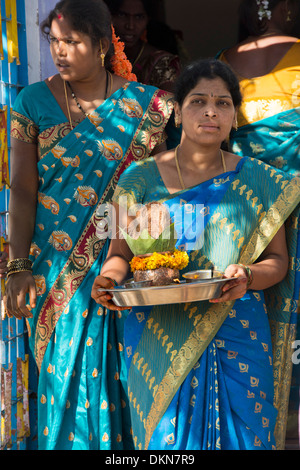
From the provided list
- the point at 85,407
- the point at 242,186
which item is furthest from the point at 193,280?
the point at 85,407

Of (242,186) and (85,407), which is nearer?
(242,186)

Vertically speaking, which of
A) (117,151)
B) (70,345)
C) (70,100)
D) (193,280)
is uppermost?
(70,100)

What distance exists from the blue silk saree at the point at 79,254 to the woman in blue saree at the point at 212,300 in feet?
1.34

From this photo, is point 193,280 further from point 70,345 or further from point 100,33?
point 100,33

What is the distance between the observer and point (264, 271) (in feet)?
9.61

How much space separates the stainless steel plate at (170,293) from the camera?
8.47 feet

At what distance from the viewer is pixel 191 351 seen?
2889 mm

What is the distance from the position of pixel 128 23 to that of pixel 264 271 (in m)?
2.23

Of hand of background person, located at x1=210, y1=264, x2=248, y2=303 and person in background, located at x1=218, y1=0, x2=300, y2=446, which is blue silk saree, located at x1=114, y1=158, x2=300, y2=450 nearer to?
hand of background person, located at x1=210, y1=264, x2=248, y2=303

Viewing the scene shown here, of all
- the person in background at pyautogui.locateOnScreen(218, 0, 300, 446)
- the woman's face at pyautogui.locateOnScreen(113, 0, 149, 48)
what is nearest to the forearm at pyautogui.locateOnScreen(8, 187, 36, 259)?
the person in background at pyautogui.locateOnScreen(218, 0, 300, 446)

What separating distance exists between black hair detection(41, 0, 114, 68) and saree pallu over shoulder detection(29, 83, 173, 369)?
0.97ft

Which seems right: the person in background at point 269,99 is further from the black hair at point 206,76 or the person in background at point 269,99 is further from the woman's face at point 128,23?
the woman's face at point 128,23

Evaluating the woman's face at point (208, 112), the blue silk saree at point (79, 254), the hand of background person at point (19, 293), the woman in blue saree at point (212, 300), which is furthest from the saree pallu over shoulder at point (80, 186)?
the woman's face at point (208, 112)
